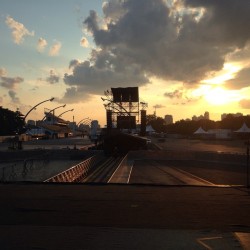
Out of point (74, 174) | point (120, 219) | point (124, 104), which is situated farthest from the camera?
point (124, 104)

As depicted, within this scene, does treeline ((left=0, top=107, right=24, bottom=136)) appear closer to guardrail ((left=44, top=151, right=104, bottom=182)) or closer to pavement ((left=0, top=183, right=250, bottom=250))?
guardrail ((left=44, top=151, right=104, bottom=182))

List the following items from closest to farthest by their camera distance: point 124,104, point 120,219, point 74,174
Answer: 1. point 120,219
2. point 74,174
3. point 124,104

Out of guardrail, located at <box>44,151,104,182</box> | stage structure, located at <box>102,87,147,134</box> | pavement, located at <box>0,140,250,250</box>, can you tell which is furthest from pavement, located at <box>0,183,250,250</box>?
stage structure, located at <box>102,87,147,134</box>

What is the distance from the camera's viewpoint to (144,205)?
1369cm

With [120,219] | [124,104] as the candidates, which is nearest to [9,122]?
[124,104]

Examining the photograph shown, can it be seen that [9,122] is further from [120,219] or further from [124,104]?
[120,219]

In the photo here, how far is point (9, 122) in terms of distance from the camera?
162 m

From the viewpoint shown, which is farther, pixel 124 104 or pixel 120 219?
pixel 124 104

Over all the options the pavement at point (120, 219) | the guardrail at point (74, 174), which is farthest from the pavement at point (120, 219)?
the guardrail at point (74, 174)

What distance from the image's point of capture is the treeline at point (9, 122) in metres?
157

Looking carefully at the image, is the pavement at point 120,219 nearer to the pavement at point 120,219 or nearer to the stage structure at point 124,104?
the pavement at point 120,219

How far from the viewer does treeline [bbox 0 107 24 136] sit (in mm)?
156812

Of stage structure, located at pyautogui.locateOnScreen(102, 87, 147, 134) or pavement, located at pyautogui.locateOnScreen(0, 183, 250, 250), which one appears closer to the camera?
pavement, located at pyautogui.locateOnScreen(0, 183, 250, 250)

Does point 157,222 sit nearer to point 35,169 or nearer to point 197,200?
point 197,200
